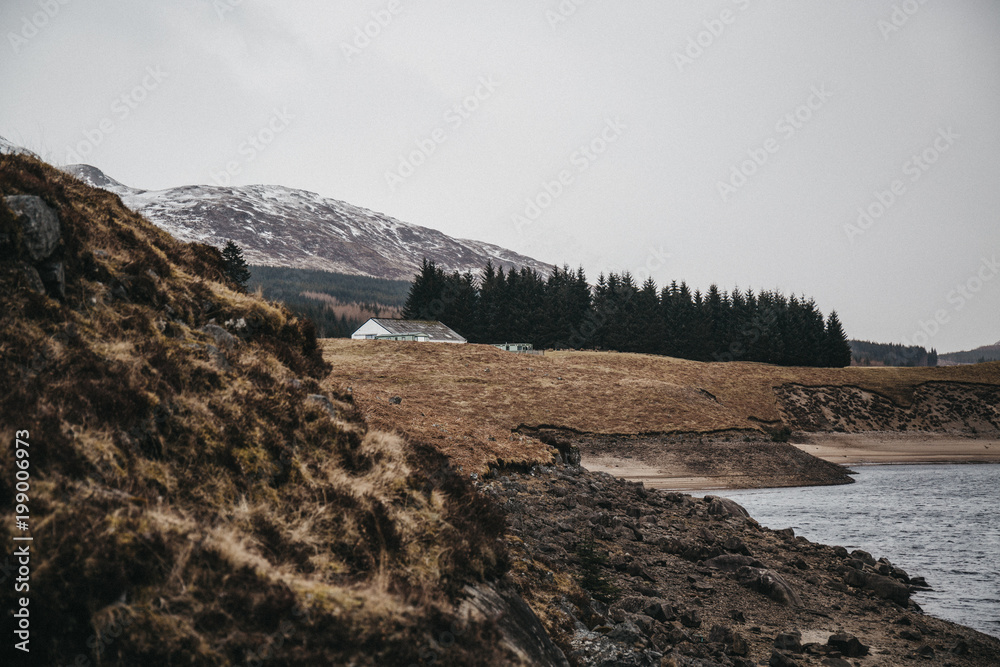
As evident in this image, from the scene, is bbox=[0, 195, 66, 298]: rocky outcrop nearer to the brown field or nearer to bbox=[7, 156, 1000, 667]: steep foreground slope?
bbox=[7, 156, 1000, 667]: steep foreground slope

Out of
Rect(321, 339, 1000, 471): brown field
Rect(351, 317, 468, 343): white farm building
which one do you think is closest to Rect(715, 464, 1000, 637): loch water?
Rect(321, 339, 1000, 471): brown field

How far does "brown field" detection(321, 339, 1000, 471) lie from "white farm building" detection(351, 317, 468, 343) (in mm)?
9576

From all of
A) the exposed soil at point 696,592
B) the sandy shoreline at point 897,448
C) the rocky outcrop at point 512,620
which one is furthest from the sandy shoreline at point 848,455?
the rocky outcrop at point 512,620

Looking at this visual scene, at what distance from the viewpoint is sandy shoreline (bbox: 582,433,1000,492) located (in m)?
45.2

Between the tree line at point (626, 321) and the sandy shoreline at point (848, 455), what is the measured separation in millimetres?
33371

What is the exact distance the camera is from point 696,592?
1619cm

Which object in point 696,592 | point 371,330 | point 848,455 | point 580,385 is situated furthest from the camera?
point 371,330

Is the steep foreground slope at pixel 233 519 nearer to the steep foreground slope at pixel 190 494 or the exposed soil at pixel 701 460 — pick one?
the steep foreground slope at pixel 190 494

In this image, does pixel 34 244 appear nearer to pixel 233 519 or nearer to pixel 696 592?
pixel 233 519

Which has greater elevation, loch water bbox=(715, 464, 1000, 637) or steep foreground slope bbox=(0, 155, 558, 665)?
steep foreground slope bbox=(0, 155, 558, 665)

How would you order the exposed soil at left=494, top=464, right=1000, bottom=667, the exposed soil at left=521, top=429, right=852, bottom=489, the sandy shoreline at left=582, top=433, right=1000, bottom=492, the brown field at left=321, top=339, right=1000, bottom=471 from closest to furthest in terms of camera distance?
1. the exposed soil at left=494, top=464, right=1000, bottom=667
2. the sandy shoreline at left=582, top=433, right=1000, bottom=492
3. the exposed soil at left=521, top=429, right=852, bottom=489
4. the brown field at left=321, top=339, right=1000, bottom=471

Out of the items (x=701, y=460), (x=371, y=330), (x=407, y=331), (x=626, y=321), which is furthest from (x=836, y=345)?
(x=371, y=330)

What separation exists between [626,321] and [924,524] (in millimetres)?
81547

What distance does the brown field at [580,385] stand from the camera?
53.4 meters
